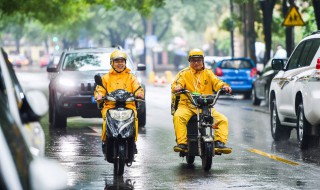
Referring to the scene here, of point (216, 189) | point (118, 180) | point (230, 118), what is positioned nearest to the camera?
point (216, 189)

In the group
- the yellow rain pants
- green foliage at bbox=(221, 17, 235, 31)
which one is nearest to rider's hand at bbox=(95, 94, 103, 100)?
the yellow rain pants

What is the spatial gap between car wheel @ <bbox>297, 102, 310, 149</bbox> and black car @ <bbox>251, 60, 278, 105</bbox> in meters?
12.8

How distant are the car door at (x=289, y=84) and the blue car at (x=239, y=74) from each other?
1944cm

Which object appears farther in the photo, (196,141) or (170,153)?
(170,153)

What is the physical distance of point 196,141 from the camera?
41.1 ft

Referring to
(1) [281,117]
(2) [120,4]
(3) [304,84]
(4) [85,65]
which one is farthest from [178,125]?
(2) [120,4]

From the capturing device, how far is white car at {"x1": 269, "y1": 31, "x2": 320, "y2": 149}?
15.0 meters

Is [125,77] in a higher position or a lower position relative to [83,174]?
higher

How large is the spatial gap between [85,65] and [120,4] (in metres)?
31.4

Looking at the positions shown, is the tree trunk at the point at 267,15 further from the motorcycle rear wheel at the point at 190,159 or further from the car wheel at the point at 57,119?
the motorcycle rear wheel at the point at 190,159

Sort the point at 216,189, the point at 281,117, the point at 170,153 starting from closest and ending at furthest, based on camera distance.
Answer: the point at 216,189, the point at 170,153, the point at 281,117

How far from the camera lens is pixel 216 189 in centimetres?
1053

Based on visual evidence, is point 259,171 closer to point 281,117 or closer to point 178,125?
point 178,125

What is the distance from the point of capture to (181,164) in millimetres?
13367
